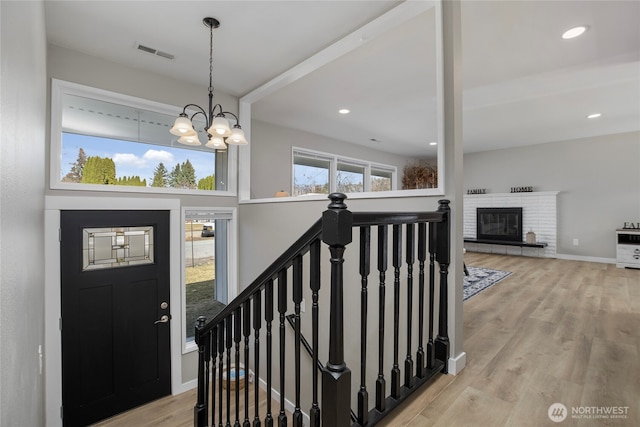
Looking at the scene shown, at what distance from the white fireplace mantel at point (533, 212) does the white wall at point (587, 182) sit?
188mm

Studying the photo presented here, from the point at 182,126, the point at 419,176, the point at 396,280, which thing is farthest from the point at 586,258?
the point at 182,126

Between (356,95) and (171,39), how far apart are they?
7.76ft

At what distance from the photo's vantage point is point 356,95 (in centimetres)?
407

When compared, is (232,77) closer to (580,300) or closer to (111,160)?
(111,160)

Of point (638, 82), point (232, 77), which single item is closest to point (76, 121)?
point (232, 77)

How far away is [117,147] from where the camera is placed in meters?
3.26

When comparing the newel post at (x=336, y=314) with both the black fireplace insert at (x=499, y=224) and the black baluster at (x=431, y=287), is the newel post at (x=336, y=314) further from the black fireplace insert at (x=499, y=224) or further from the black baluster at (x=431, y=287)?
the black fireplace insert at (x=499, y=224)

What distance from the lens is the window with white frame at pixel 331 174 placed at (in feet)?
18.8

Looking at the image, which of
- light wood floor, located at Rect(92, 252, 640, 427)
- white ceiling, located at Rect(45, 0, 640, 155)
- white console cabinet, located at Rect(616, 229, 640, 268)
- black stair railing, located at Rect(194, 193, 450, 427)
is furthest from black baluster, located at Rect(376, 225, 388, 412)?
white console cabinet, located at Rect(616, 229, 640, 268)

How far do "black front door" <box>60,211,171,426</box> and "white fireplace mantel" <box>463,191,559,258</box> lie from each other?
781 centimetres

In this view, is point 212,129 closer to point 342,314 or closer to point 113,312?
point 342,314

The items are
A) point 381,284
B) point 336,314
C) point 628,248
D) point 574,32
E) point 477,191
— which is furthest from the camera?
point 477,191

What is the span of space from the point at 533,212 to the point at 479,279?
3797mm

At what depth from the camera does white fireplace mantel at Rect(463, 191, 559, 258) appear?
6934 millimetres
